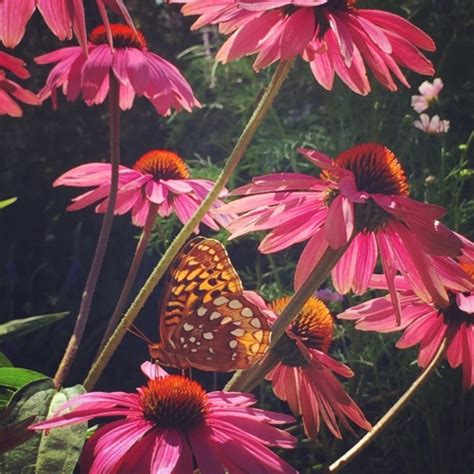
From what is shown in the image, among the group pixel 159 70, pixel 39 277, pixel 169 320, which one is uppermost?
pixel 159 70

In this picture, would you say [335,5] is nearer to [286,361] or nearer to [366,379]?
[286,361]

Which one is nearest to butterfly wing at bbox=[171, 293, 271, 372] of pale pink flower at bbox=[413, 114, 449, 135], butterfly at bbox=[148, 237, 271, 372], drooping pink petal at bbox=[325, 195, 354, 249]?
butterfly at bbox=[148, 237, 271, 372]

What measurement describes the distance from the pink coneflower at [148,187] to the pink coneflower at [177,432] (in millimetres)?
360

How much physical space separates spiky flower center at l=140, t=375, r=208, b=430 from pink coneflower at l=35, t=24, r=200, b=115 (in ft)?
1.27

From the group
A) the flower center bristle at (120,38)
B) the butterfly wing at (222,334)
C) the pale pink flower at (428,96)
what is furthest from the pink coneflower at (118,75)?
the pale pink flower at (428,96)

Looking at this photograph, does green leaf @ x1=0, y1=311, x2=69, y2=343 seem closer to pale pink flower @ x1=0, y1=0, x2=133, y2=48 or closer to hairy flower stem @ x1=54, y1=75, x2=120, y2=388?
hairy flower stem @ x1=54, y1=75, x2=120, y2=388

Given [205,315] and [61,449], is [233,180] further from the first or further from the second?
[61,449]

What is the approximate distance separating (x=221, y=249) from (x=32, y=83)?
2.06 metres

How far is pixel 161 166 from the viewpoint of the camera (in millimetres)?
1189

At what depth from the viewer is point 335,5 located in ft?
2.77

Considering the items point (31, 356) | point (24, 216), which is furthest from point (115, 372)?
point (24, 216)

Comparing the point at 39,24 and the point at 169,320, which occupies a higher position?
the point at 169,320

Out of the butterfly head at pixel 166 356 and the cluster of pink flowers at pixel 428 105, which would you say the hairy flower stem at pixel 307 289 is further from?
the cluster of pink flowers at pixel 428 105

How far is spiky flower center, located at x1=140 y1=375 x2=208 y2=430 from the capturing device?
2.34 ft
